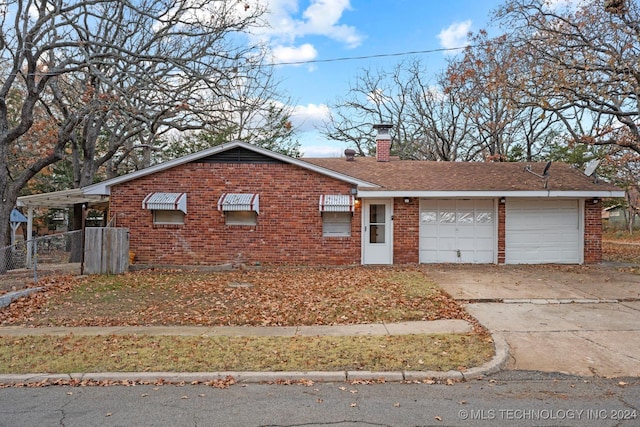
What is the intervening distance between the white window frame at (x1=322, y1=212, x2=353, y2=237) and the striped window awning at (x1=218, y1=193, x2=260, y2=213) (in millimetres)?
2273

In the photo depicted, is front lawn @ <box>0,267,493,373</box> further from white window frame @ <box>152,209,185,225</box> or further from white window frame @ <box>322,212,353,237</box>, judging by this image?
white window frame @ <box>152,209,185,225</box>

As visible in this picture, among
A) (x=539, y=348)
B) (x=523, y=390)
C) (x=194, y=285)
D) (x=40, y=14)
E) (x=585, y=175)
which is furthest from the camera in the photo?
(x=585, y=175)

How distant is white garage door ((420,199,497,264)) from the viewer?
14719 millimetres

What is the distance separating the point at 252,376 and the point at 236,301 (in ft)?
13.6

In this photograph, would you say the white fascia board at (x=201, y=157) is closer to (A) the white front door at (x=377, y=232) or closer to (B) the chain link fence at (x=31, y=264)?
(A) the white front door at (x=377, y=232)

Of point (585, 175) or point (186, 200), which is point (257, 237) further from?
point (585, 175)

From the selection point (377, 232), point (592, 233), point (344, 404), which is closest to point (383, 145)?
point (377, 232)

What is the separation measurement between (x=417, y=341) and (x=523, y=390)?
1708 millimetres

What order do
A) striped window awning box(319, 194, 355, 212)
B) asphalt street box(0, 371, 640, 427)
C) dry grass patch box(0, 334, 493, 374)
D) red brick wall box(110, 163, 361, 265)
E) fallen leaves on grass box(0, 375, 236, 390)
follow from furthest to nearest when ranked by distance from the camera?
red brick wall box(110, 163, 361, 265)
striped window awning box(319, 194, 355, 212)
dry grass patch box(0, 334, 493, 374)
fallen leaves on grass box(0, 375, 236, 390)
asphalt street box(0, 371, 640, 427)

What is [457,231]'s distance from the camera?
14789 mm

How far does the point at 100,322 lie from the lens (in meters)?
7.63

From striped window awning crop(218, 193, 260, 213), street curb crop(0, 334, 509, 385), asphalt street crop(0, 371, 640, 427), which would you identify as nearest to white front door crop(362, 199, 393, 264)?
striped window awning crop(218, 193, 260, 213)

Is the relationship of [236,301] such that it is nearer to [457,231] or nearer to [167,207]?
[167,207]

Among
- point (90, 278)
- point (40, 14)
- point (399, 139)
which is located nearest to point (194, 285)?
point (90, 278)
